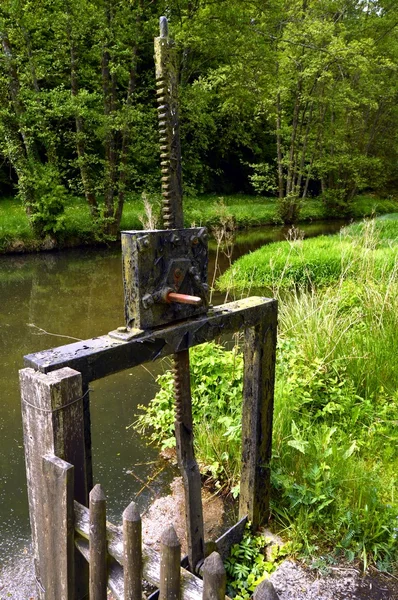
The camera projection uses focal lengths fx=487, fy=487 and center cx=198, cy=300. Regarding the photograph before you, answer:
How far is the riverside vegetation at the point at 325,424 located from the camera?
2.63 metres

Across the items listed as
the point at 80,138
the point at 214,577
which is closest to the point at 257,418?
the point at 214,577

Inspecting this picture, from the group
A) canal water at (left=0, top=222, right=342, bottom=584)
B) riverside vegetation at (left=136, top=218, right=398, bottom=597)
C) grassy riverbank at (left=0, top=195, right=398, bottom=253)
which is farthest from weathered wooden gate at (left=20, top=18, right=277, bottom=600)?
grassy riverbank at (left=0, top=195, right=398, bottom=253)

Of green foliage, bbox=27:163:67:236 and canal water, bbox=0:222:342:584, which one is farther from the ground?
green foliage, bbox=27:163:67:236

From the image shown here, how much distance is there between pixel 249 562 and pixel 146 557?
1445 mm

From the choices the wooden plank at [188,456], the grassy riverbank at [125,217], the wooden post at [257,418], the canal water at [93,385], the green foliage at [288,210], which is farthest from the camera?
the green foliage at [288,210]

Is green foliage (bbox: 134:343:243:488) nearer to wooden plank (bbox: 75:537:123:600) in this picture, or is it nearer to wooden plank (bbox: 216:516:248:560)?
wooden plank (bbox: 216:516:248:560)

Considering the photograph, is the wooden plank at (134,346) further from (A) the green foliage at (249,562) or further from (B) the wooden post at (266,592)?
(A) the green foliage at (249,562)

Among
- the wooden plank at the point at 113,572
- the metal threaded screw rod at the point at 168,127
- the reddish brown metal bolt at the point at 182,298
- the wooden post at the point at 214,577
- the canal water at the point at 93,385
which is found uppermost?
the metal threaded screw rod at the point at 168,127

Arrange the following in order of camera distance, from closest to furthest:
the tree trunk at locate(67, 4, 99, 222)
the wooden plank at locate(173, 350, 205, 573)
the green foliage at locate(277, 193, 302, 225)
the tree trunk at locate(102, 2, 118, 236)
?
the wooden plank at locate(173, 350, 205, 573), the tree trunk at locate(67, 4, 99, 222), the tree trunk at locate(102, 2, 118, 236), the green foliage at locate(277, 193, 302, 225)

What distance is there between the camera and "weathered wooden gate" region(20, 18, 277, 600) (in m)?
1.43

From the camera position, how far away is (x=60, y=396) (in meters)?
1.44

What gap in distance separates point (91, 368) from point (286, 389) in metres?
2.32

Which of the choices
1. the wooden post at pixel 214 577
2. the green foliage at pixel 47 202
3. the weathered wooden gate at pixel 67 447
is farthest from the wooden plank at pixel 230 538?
the green foliage at pixel 47 202

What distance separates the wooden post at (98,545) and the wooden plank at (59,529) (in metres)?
0.10
